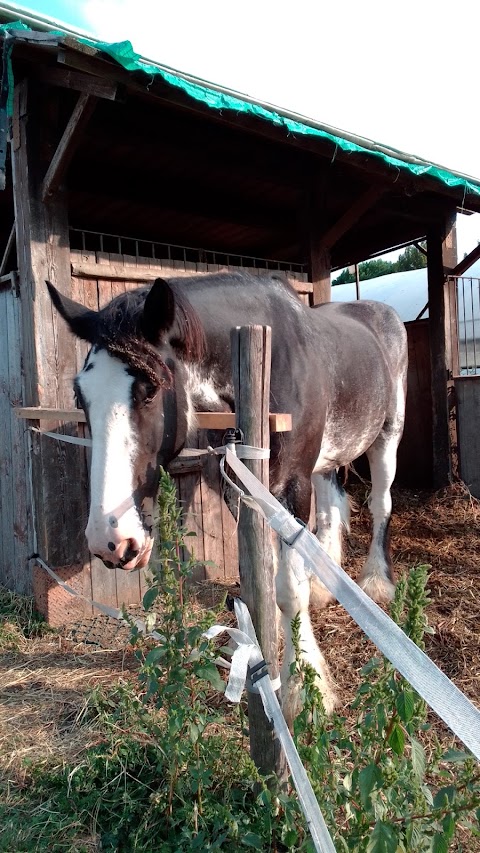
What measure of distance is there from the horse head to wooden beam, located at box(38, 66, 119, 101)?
140 centimetres

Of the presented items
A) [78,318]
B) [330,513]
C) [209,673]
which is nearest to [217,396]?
[78,318]

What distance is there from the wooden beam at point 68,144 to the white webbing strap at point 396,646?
113 inches

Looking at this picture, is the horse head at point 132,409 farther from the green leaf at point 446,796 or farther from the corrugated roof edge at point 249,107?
the corrugated roof edge at point 249,107

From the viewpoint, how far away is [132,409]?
2.19 metres

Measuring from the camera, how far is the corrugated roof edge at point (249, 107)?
9.86 feet

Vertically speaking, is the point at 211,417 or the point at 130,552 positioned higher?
the point at 211,417

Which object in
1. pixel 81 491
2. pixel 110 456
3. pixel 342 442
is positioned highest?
pixel 110 456

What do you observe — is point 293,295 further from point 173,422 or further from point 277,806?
point 277,806

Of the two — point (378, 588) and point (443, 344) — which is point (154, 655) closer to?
point (378, 588)

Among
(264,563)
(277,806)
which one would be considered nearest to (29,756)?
(277,806)

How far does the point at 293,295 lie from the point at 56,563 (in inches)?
91.8

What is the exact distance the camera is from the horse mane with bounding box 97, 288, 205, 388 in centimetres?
224

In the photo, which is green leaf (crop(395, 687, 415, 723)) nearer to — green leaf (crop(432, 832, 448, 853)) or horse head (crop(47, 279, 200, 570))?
green leaf (crop(432, 832, 448, 853))

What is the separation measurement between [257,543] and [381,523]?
3007mm
